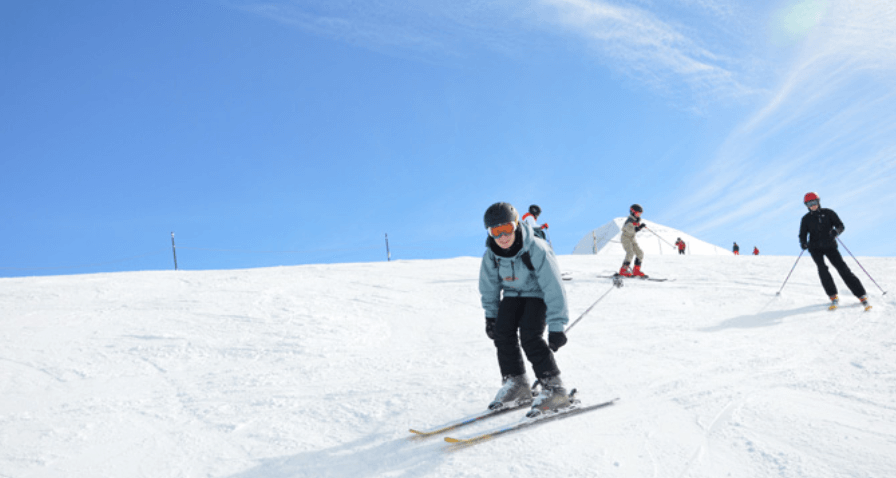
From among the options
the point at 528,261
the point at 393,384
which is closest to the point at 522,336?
the point at 528,261

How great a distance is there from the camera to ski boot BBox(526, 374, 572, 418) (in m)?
3.44

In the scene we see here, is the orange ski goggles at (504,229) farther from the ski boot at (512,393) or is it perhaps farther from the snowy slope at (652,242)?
the snowy slope at (652,242)

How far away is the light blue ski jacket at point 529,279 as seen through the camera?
3514 millimetres

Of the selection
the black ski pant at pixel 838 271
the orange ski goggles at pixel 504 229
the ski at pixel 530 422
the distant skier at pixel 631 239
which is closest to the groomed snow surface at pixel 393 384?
the ski at pixel 530 422

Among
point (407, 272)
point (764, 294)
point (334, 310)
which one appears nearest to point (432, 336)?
point (334, 310)

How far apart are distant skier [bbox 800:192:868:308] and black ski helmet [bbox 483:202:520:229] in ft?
24.6

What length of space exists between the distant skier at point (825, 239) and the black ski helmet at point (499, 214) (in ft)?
24.6

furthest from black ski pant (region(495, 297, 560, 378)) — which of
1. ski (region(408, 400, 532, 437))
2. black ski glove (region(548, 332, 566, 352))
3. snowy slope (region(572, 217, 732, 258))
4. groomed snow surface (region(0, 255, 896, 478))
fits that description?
snowy slope (region(572, 217, 732, 258))

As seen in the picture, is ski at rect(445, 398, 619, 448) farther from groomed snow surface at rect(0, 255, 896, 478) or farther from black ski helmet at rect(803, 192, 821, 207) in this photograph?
black ski helmet at rect(803, 192, 821, 207)

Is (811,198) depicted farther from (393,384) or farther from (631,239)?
(393,384)

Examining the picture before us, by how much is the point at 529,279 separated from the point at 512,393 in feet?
2.83

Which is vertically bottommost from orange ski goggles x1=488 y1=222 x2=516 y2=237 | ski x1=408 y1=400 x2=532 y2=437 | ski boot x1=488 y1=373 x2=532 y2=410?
ski x1=408 y1=400 x2=532 y2=437

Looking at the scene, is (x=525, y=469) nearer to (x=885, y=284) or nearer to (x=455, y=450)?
(x=455, y=450)

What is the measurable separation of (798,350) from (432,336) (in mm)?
4339
